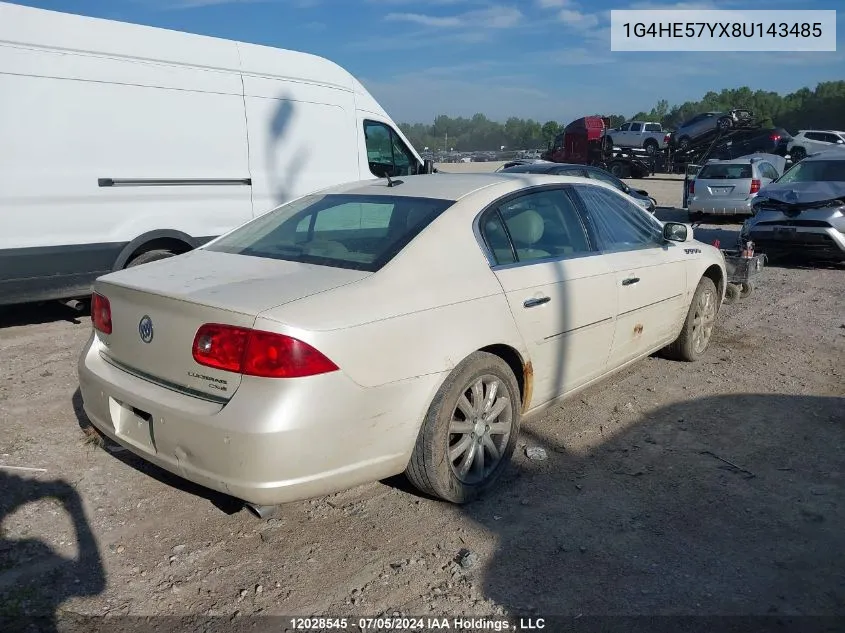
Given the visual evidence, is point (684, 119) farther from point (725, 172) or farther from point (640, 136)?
point (725, 172)

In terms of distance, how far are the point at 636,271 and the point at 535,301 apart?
1125 mm

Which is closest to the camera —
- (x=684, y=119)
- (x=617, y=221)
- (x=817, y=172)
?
(x=617, y=221)

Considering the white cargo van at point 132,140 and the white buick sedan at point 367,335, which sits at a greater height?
the white cargo van at point 132,140

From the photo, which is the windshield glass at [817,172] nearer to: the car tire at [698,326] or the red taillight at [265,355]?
the car tire at [698,326]

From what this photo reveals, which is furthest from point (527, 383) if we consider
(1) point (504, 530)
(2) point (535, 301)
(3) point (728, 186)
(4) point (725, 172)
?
(4) point (725, 172)

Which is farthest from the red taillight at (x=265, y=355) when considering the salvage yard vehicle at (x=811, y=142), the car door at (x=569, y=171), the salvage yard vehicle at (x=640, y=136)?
the salvage yard vehicle at (x=640, y=136)

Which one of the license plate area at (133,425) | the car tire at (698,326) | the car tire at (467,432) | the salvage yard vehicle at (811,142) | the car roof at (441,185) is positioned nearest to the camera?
the license plate area at (133,425)

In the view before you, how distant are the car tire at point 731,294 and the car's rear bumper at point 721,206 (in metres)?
A: 7.77

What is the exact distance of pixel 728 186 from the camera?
1483cm

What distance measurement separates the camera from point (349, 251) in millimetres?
3396

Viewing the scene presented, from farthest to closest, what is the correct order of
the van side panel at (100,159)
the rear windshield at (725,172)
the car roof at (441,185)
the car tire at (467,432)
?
1. the rear windshield at (725,172)
2. the van side panel at (100,159)
3. the car roof at (441,185)
4. the car tire at (467,432)

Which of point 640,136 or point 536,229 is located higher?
point 640,136

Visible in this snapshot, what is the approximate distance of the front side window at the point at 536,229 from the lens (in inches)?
145

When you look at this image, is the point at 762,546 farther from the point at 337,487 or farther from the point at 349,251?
the point at 349,251
